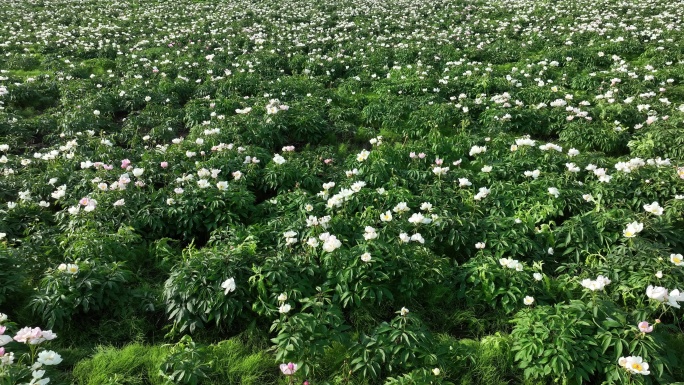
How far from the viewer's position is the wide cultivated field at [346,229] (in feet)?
11.3

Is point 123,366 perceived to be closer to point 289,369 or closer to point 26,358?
point 26,358

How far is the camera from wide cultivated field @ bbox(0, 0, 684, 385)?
343 cm

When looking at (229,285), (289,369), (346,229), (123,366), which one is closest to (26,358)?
(123,366)

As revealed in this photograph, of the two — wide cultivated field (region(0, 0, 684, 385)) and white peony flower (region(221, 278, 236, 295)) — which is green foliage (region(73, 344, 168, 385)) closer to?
wide cultivated field (region(0, 0, 684, 385))

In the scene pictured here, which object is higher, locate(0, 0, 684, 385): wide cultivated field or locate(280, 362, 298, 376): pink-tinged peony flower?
locate(280, 362, 298, 376): pink-tinged peony flower

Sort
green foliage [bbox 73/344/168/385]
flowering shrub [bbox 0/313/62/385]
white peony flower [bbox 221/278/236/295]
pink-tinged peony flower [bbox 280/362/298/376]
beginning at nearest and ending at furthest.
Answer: flowering shrub [bbox 0/313/62/385]
pink-tinged peony flower [bbox 280/362/298/376]
green foliage [bbox 73/344/168/385]
white peony flower [bbox 221/278/236/295]

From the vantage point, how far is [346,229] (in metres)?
4.63

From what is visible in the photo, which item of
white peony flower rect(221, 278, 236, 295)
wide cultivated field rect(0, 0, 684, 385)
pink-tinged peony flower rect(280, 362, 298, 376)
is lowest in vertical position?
wide cultivated field rect(0, 0, 684, 385)

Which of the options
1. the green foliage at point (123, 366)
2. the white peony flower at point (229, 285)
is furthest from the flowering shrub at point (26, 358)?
the white peony flower at point (229, 285)

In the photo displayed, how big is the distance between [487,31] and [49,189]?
13415 millimetres

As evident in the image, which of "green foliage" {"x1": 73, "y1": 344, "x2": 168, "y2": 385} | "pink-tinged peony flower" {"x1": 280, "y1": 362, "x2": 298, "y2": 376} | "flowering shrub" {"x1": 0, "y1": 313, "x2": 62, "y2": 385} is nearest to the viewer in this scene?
"flowering shrub" {"x1": 0, "y1": 313, "x2": 62, "y2": 385}

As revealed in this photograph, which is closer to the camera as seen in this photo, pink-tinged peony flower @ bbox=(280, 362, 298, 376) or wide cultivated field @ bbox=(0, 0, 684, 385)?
pink-tinged peony flower @ bbox=(280, 362, 298, 376)

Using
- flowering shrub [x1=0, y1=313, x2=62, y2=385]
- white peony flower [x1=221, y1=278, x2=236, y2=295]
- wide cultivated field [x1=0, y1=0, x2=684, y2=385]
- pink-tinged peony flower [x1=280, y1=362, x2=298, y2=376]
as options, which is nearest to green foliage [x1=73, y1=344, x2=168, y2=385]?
wide cultivated field [x1=0, y1=0, x2=684, y2=385]

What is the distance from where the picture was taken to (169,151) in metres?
6.50
